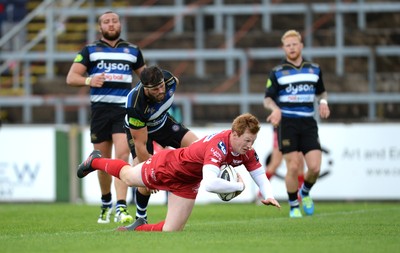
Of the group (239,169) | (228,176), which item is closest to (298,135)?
(228,176)

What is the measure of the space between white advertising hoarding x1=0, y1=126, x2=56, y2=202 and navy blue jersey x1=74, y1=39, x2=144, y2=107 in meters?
6.63

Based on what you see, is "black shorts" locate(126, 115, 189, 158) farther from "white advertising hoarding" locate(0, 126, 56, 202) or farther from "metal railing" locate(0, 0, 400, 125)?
"metal railing" locate(0, 0, 400, 125)

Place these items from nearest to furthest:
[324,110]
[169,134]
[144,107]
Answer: [144,107], [169,134], [324,110]

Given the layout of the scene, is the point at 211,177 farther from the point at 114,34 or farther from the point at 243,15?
the point at 243,15

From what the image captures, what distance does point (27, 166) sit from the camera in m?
19.7

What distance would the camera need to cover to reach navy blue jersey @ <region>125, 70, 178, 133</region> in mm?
11391

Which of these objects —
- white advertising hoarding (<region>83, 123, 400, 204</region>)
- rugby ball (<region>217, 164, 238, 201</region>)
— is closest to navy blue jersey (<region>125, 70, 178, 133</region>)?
rugby ball (<region>217, 164, 238, 201</region>)

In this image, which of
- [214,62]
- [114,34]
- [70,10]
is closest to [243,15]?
[214,62]

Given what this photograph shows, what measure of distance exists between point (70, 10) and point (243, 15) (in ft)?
13.6

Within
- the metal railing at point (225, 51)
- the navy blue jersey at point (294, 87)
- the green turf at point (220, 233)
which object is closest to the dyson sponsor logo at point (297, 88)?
the navy blue jersey at point (294, 87)

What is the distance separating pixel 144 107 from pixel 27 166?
871 centimetres

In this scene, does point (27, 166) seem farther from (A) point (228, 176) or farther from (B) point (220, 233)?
(A) point (228, 176)

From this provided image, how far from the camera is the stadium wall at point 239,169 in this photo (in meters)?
19.3

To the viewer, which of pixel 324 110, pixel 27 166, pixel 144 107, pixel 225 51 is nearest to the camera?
pixel 144 107
